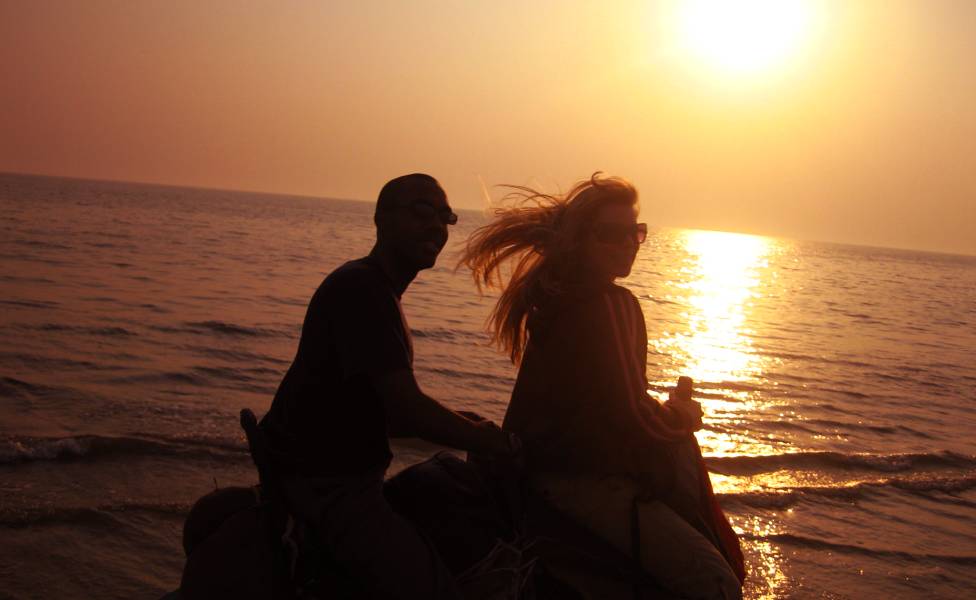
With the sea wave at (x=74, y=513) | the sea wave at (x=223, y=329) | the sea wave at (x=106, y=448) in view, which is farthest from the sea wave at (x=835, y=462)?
the sea wave at (x=223, y=329)

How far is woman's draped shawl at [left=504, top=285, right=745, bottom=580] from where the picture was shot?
3.33m

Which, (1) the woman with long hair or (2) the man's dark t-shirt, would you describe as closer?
(2) the man's dark t-shirt

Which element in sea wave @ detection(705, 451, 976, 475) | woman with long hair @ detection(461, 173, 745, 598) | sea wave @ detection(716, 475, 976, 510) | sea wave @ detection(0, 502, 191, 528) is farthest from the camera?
sea wave @ detection(705, 451, 976, 475)

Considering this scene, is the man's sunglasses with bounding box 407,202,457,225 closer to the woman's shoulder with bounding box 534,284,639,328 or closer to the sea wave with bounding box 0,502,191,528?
the woman's shoulder with bounding box 534,284,639,328

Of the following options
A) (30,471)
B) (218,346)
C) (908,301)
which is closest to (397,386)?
(30,471)

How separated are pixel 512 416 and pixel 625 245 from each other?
95 cm

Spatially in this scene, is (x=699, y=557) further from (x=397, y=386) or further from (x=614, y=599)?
(x=397, y=386)

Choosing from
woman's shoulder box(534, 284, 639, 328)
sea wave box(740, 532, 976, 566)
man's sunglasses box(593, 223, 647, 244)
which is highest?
man's sunglasses box(593, 223, 647, 244)

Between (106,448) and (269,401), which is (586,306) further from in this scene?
(269,401)

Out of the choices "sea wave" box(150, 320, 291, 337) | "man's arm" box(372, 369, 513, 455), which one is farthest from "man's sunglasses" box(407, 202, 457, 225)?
"sea wave" box(150, 320, 291, 337)

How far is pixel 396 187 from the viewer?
135 inches

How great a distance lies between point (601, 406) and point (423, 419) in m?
0.78

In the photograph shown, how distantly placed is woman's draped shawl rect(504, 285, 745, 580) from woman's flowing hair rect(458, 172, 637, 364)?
25 cm

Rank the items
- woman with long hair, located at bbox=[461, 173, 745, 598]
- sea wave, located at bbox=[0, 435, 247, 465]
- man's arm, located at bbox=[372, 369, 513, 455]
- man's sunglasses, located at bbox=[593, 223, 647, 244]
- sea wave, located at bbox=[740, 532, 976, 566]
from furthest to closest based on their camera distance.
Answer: sea wave, located at bbox=[0, 435, 247, 465], sea wave, located at bbox=[740, 532, 976, 566], man's sunglasses, located at bbox=[593, 223, 647, 244], woman with long hair, located at bbox=[461, 173, 745, 598], man's arm, located at bbox=[372, 369, 513, 455]
